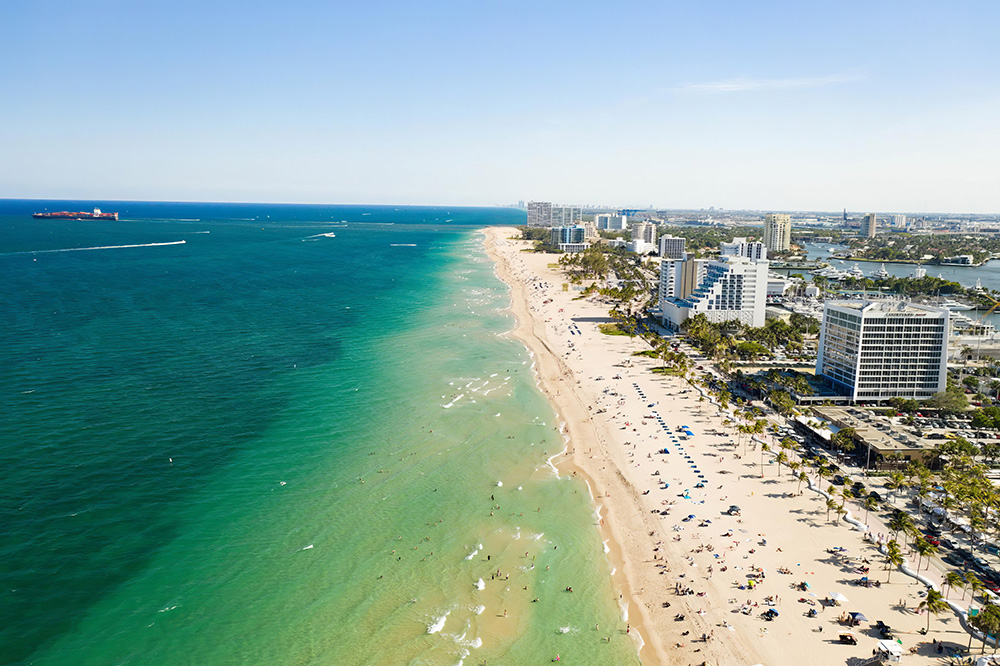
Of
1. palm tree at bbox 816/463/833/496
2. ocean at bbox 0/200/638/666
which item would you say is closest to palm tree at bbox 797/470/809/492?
palm tree at bbox 816/463/833/496

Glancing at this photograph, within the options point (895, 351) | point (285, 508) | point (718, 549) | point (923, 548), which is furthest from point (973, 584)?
point (285, 508)

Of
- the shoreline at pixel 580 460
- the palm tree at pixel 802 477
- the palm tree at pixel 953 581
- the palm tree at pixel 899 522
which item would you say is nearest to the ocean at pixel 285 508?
the shoreline at pixel 580 460

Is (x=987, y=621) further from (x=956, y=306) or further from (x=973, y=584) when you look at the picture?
(x=956, y=306)

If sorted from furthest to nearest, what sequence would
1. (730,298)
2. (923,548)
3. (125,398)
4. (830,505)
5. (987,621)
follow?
(730,298) → (125,398) → (830,505) → (923,548) → (987,621)

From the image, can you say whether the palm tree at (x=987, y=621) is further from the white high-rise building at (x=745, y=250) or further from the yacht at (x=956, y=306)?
the white high-rise building at (x=745, y=250)

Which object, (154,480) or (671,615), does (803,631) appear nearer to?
(671,615)

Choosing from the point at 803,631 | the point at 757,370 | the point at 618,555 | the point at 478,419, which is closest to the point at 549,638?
the point at 618,555
